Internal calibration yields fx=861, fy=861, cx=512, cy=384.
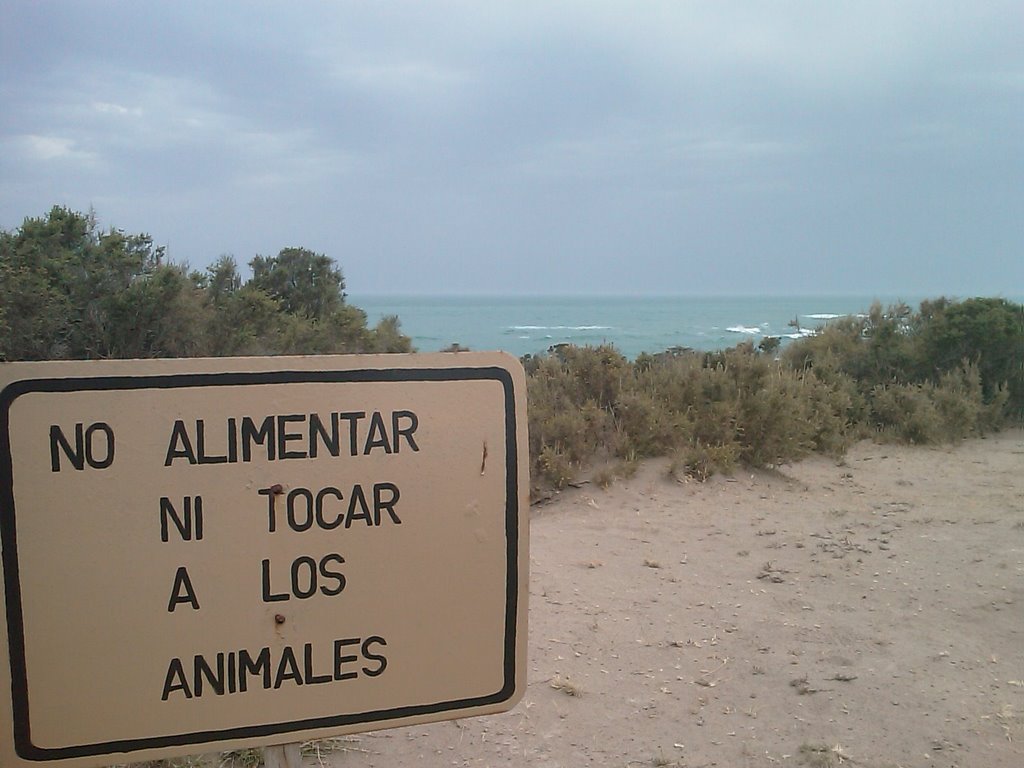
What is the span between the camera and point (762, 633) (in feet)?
15.3

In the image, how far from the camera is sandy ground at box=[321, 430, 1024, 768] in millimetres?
3471

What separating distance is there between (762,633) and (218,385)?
391 cm

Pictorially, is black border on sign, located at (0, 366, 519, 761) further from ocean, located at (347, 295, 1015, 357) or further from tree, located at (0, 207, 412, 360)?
tree, located at (0, 207, 412, 360)

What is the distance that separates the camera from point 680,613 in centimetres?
499

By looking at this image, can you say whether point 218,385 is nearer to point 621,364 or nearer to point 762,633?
point 762,633

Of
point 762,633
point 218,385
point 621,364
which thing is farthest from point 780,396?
point 218,385

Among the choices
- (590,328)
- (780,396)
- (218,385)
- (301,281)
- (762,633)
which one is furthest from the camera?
(590,328)

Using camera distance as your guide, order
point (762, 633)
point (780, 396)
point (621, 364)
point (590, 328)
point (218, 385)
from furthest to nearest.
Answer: point (590, 328)
point (621, 364)
point (780, 396)
point (762, 633)
point (218, 385)

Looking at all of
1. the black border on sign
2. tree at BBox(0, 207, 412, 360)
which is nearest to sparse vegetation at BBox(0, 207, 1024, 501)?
tree at BBox(0, 207, 412, 360)

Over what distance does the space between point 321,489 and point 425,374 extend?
281mm

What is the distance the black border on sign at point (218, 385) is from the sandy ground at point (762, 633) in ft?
6.40

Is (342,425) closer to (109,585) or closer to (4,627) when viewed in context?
(109,585)

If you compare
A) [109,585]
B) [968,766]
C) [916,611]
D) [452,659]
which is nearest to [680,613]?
[916,611]

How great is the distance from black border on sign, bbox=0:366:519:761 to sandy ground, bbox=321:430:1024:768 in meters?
1.95
